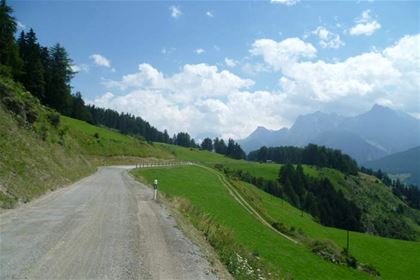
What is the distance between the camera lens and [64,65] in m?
98.2

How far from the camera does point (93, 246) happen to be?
11625 millimetres

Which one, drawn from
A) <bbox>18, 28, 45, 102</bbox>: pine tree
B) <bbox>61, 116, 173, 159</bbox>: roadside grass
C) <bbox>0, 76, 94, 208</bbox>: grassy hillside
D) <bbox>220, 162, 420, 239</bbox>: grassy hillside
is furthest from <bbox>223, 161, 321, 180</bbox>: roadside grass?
<bbox>0, 76, 94, 208</bbox>: grassy hillside

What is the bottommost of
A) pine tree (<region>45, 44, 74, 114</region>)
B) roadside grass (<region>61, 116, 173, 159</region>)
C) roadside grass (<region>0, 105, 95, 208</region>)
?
roadside grass (<region>0, 105, 95, 208</region>)

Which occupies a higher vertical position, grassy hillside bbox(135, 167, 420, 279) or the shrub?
the shrub

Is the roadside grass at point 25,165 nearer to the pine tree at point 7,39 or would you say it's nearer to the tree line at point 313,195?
the pine tree at point 7,39

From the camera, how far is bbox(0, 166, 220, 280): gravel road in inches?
369

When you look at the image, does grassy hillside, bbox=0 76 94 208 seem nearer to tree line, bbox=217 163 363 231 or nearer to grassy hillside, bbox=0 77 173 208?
grassy hillside, bbox=0 77 173 208

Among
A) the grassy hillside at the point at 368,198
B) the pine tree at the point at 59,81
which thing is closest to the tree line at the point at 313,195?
Result: the grassy hillside at the point at 368,198

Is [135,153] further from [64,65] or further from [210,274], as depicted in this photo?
[210,274]

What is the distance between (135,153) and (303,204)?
7009 centimetres

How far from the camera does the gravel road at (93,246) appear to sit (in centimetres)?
938

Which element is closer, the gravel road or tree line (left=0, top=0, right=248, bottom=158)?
the gravel road

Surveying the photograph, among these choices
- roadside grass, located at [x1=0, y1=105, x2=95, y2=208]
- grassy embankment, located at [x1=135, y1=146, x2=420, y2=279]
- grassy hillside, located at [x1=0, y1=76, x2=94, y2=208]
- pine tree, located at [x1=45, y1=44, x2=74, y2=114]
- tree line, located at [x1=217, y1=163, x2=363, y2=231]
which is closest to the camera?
roadside grass, located at [x1=0, y1=105, x2=95, y2=208]

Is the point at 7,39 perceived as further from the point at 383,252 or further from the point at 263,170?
the point at 263,170
